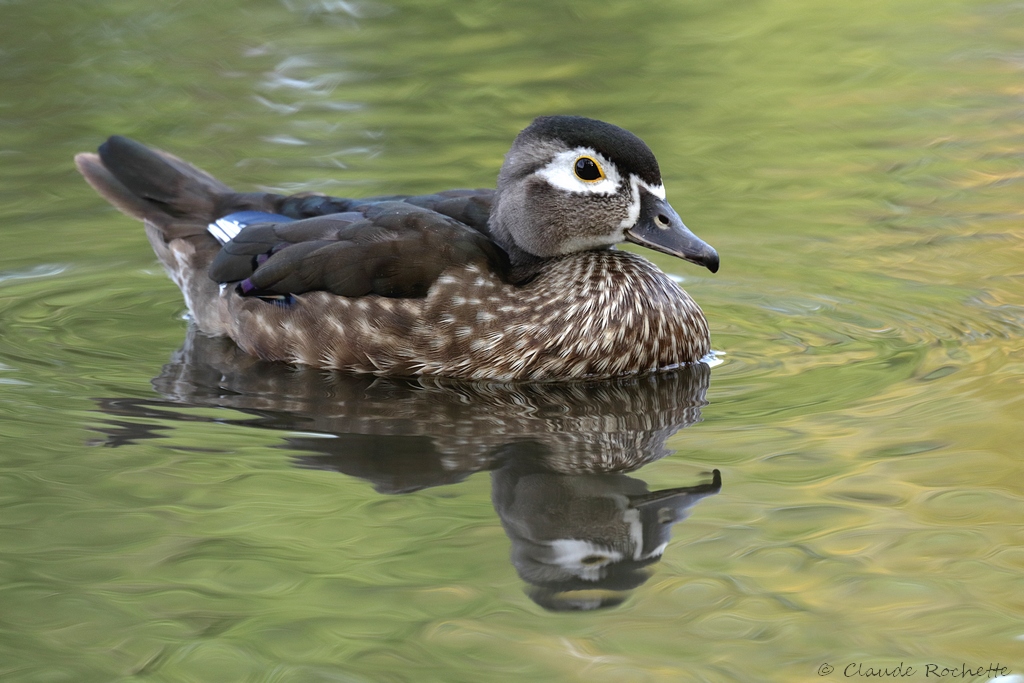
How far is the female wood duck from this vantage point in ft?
22.2

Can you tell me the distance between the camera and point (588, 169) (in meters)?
6.77

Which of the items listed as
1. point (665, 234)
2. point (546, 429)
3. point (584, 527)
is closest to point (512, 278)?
point (665, 234)

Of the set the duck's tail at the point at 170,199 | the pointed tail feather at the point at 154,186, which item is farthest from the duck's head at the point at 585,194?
the pointed tail feather at the point at 154,186

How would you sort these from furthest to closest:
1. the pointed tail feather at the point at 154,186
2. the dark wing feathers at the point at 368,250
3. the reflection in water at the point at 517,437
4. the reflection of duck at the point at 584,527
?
the pointed tail feather at the point at 154,186 < the dark wing feathers at the point at 368,250 < the reflection in water at the point at 517,437 < the reflection of duck at the point at 584,527

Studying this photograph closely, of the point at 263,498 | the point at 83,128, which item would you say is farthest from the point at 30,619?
the point at 83,128

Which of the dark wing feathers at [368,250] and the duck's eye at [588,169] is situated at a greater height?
the duck's eye at [588,169]

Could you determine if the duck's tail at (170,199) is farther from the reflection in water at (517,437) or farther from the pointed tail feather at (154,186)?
the reflection in water at (517,437)

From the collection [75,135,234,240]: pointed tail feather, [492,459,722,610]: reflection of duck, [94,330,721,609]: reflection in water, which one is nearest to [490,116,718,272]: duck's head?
[94,330,721,609]: reflection in water

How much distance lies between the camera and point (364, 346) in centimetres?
698

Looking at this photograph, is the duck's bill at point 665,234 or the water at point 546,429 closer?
the water at point 546,429

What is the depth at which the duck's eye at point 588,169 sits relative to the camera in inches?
265

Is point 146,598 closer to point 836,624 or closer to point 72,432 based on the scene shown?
point 72,432

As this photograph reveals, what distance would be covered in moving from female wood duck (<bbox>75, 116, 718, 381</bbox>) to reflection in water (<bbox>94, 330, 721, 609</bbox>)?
0.49 feet

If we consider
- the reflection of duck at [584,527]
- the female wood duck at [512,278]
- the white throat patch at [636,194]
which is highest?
the white throat patch at [636,194]
